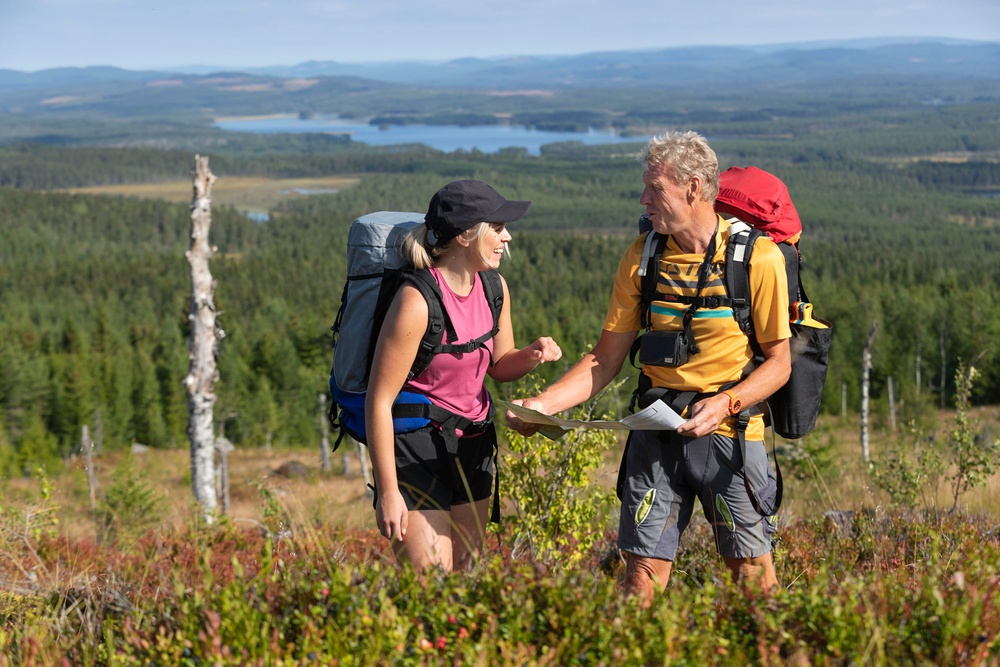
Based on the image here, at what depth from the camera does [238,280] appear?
9762cm

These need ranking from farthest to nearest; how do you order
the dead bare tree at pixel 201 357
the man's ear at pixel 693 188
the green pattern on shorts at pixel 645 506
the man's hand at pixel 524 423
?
the dead bare tree at pixel 201 357 < the man's hand at pixel 524 423 < the green pattern on shorts at pixel 645 506 < the man's ear at pixel 693 188

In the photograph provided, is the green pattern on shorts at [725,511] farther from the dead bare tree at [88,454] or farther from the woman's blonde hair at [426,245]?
the dead bare tree at [88,454]

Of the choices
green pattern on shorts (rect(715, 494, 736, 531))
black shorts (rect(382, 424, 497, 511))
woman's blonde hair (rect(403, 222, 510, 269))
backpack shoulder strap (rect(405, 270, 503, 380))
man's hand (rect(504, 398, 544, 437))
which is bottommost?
green pattern on shorts (rect(715, 494, 736, 531))

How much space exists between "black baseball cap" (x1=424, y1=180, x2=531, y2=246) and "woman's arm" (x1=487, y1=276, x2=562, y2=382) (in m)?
0.36

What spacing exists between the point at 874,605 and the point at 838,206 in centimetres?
17817

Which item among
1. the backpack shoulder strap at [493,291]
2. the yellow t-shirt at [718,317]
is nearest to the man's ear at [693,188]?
the yellow t-shirt at [718,317]

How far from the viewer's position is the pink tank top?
3.40 m

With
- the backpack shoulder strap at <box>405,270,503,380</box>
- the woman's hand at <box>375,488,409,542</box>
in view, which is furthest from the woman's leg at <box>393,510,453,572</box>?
the backpack shoulder strap at <box>405,270,503,380</box>

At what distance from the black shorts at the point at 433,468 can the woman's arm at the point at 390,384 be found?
Answer: 0.15 m

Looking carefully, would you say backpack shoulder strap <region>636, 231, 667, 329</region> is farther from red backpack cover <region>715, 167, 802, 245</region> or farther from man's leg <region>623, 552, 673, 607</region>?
man's leg <region>623, 552, 673, 607</region>

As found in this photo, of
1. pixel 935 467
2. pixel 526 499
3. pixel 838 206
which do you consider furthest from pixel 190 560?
pixel 838 206

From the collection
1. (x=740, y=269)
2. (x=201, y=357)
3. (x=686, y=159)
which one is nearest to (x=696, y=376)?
(x=740, y=269)

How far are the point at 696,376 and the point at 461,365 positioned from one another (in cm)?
90

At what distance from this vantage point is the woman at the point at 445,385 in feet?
10.6
